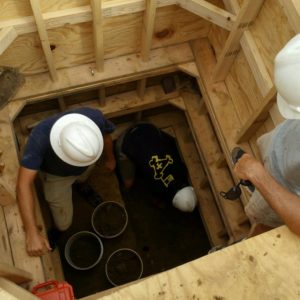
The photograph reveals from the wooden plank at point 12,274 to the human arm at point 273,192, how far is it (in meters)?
1.12

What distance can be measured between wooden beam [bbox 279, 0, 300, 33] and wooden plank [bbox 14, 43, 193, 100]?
121 centimetres

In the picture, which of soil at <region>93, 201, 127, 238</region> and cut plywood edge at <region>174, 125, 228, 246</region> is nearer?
cut plywood edge at <region>174, 125, 228, 246</region>

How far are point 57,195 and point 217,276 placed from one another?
2.22m

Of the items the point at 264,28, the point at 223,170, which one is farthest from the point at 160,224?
the point at 264,28

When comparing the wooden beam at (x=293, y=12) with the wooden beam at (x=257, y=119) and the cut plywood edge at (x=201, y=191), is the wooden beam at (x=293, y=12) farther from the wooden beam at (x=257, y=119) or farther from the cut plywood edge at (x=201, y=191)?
the cut plywood edge at (x=201, y=191)

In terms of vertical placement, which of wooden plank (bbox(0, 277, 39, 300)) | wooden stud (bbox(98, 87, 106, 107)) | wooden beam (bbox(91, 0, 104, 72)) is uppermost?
wooden beam (bbox(91, 0, 104, 72))

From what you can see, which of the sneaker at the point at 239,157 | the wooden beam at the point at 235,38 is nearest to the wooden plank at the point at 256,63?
the wooden beam at the point at 235,38

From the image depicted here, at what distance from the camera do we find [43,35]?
2428 mm

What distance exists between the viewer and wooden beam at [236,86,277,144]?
234 cm

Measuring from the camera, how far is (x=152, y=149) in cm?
342

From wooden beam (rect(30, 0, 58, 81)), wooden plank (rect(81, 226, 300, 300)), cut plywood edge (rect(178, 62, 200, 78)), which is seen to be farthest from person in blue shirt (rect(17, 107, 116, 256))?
wooden plank (rect(81, 226, 300, 300))

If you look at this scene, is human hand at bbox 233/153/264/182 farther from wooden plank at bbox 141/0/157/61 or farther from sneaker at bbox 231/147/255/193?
wooden plank at bbox 141/0/157/61

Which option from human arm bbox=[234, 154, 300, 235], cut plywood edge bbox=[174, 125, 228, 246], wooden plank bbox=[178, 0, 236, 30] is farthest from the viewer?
cut plywood edge bbox=[174, 125, 228, 246]

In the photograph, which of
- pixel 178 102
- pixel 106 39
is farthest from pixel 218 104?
pixel 106 39
